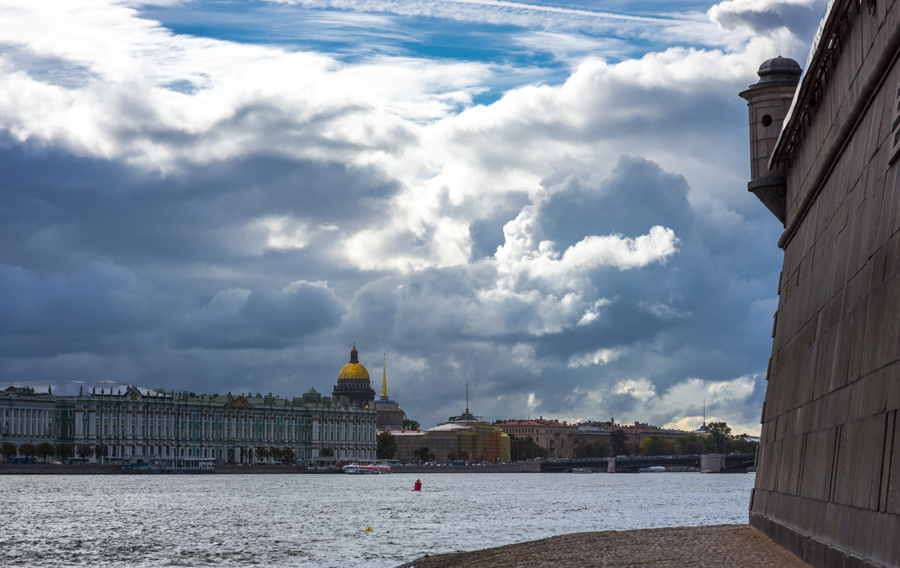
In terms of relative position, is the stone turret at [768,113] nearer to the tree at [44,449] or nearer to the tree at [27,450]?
the tree at [27,450]

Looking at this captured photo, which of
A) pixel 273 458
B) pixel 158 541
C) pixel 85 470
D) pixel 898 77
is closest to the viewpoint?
pixel 898 77

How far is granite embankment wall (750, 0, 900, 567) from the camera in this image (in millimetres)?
12219

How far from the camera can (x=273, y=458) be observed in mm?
197625

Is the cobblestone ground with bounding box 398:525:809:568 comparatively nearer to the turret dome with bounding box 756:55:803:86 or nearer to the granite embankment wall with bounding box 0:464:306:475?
the turret dome with bounding box 756:55:803:86

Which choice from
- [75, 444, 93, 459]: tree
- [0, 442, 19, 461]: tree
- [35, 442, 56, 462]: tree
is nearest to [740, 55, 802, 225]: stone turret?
[0, 442, 19, 461]: tree

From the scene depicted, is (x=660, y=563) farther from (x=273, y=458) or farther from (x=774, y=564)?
(x=273, y=458)

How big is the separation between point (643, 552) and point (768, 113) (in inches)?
447

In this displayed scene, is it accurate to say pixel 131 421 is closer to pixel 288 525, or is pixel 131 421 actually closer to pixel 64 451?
pixel 64 451

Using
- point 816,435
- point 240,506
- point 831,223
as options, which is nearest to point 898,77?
point 831,223

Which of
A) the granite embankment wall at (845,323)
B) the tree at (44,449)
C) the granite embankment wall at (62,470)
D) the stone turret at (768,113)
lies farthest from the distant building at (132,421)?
the granite embankment wall at (845,323)

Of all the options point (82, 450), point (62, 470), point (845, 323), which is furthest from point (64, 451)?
point (845, 323)

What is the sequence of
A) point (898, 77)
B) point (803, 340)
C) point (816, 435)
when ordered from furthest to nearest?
point (803, 340) → point (816, 435) → point (898, 77)

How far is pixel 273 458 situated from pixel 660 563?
602 feet

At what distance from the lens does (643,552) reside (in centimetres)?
2270
